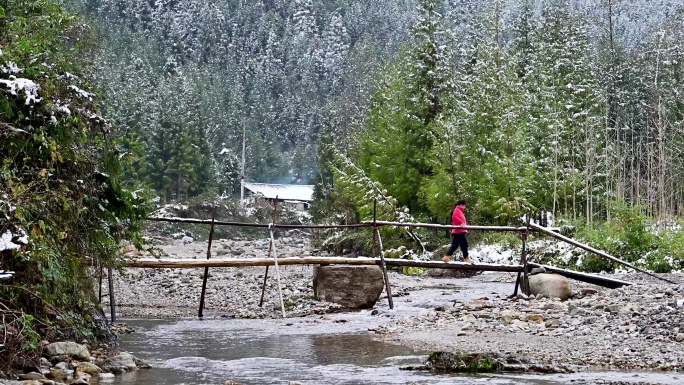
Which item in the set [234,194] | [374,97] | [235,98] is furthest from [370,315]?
[235,98]

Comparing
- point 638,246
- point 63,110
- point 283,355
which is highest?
point 63,110

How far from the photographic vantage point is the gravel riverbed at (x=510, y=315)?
9.27m

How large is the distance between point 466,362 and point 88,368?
3.73 m

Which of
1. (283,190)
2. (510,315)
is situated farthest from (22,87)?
(283,190)

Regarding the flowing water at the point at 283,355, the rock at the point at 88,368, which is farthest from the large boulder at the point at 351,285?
the rock at the point at 88,368

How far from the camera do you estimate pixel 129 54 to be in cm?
11462

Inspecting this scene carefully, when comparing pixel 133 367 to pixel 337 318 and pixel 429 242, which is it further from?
pixel 429 242

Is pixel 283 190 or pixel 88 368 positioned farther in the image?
pixel 283 190

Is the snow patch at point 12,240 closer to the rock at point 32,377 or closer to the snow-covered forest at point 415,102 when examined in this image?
the rock at point 32,377

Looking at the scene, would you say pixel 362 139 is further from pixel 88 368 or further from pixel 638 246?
pixel 88 368

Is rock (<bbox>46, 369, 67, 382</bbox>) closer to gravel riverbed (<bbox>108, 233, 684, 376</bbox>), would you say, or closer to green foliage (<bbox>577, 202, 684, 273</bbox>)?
gravel riverbed (<bbox>108, 233, 684, 376</bbox>)

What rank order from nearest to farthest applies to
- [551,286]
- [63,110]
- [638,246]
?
[63,110]
[551,286]
[638,246]

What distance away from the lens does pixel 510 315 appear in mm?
12195

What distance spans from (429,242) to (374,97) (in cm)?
1623
